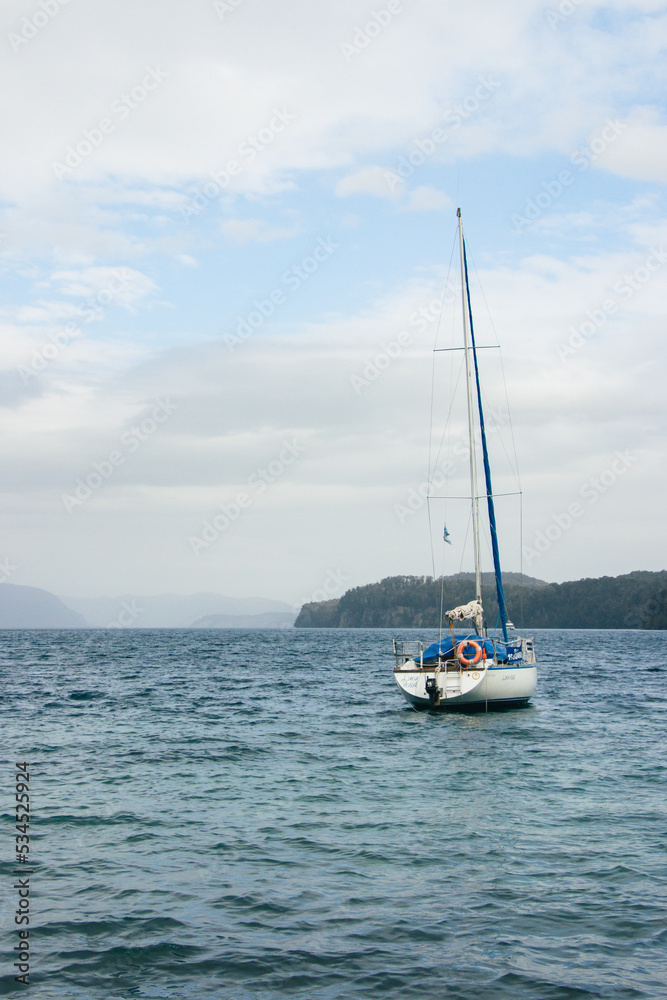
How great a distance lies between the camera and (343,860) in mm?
13648

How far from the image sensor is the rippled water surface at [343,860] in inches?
373

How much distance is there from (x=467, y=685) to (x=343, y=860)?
1908 cm

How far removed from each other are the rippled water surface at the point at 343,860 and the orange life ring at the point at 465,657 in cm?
309

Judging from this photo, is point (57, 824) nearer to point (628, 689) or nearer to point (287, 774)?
point (287, 774)

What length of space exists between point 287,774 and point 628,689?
31.6 m

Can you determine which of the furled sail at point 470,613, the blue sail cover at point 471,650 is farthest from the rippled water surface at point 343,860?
the furled sail at point 470,613

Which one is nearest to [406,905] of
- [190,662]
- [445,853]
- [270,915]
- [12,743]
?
[270,915]

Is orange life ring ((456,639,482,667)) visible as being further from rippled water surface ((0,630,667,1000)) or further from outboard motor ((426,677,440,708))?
rippled water surface ((0,630,667,1000))

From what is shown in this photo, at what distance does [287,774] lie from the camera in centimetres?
2078

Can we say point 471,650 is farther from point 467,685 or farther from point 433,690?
point 433,690

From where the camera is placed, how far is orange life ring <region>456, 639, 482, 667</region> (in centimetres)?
3223

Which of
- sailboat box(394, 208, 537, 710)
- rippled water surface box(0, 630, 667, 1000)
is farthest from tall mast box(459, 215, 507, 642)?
rippled water surface box(0, 630, 667, 1000)

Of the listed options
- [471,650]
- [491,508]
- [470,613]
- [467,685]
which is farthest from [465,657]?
[491,508]

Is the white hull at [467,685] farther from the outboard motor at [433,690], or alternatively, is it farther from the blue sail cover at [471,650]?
the blue sail cover at [471,650]
